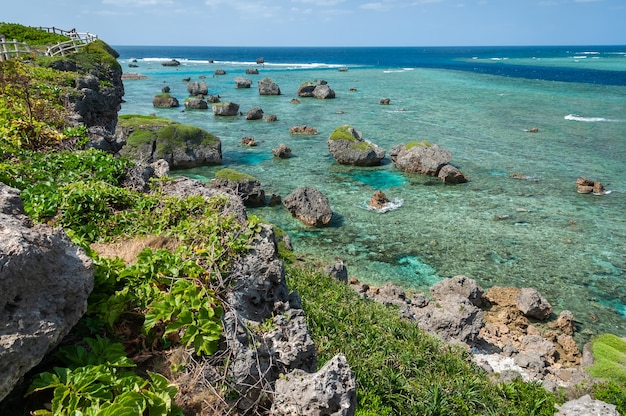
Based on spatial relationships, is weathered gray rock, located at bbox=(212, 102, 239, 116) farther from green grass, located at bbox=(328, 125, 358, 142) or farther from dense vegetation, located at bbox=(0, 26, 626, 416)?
dense vegetation, located at bbox=(0, 26, 626, 416)

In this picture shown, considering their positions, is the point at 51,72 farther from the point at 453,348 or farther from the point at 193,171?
the point at 453,348

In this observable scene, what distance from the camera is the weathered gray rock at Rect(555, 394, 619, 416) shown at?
10.8 meters

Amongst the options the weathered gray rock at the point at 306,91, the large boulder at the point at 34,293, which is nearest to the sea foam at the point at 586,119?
the weathered gray rock at the point at 306,91

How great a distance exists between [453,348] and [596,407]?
452 cm

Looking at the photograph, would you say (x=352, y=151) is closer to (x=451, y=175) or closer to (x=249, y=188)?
(x=451, y=175)

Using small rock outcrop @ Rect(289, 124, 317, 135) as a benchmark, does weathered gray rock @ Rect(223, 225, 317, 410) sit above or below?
above

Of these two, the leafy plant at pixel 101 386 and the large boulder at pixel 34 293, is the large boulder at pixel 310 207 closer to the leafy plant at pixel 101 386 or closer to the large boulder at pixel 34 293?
the large boulder at pixel 34 293

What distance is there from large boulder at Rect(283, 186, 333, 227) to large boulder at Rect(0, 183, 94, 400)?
20.9 meters

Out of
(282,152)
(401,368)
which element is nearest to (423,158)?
(282,152)

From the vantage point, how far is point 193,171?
3641cm

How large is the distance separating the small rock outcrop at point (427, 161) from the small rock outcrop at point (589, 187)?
8.35 m

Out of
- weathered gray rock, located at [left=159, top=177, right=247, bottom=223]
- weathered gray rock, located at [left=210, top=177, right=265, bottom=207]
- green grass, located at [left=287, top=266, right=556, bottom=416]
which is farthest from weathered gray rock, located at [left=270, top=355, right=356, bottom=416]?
weathered gray rock, located at [left=210, top=177, right=265, bottom=207]

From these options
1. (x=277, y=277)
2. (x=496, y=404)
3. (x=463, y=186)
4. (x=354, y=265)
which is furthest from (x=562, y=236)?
(x=277, y=277)

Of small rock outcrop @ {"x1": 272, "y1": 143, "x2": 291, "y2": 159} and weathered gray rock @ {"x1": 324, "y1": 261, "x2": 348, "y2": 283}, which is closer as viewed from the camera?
weathered gray rock @ {"x1": 324, "y1": 261, "x2": 348, "y2": 283}
